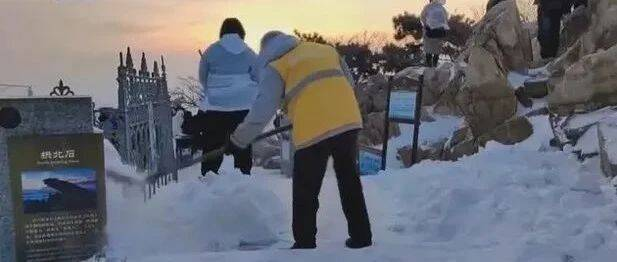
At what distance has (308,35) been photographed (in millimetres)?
27234

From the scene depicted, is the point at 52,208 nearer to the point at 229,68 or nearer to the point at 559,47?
the point at 229,68

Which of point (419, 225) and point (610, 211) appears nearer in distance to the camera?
point (610, 211)

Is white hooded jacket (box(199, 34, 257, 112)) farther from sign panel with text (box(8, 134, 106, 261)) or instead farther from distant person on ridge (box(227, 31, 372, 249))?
sign panel with text (box(8, 134, 106, 261))

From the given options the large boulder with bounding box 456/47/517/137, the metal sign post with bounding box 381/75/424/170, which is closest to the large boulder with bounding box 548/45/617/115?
the metal sign post with bounding box 381/75/424/170

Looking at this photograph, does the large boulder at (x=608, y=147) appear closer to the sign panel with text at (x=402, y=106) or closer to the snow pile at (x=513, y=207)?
the snow pile at (x=513, y=207)

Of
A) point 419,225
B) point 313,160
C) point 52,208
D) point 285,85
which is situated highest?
point 285,85

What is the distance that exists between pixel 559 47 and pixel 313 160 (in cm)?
918

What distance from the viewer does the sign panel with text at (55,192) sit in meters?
5.02

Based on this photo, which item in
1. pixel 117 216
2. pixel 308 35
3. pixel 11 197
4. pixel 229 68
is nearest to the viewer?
pixel 11 197

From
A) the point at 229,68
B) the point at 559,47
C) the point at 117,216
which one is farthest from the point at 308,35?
the point at 117,216

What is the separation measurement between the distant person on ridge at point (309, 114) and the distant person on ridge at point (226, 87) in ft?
7.69

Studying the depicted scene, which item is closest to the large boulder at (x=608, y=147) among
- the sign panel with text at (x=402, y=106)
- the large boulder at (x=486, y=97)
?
the sign panel with text at (x=402, y=106)

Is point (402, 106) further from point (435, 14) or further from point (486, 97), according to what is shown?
point (435, 14)

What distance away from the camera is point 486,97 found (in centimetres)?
1258
